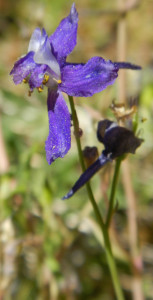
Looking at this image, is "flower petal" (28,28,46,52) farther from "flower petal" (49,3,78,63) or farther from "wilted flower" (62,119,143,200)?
"wilted flower" (62,119,143,200)

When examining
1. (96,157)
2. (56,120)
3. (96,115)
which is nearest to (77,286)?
(96,115)

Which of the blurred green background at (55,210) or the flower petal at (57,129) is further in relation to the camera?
the blurred green background at (55,210)

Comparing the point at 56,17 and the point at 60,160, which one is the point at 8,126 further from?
the point at 56,17

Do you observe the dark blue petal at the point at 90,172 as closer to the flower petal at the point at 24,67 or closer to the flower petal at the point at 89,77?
the flower petal at the point at 89,77

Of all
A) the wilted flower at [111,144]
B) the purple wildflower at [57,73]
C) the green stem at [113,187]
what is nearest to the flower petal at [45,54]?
the purple wildflower at [57,73]

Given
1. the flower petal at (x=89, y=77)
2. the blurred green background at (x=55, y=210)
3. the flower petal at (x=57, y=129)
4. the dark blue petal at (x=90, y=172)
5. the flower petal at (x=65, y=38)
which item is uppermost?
the flower petal at (x=65, y=38)

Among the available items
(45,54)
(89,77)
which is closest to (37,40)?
(45,54)

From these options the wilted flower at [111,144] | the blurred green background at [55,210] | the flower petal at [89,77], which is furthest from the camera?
the blurred green background at [55,210]

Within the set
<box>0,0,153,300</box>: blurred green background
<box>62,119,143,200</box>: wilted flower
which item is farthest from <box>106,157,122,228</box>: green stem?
<box>0,0,153,300</box>: blurred green background
